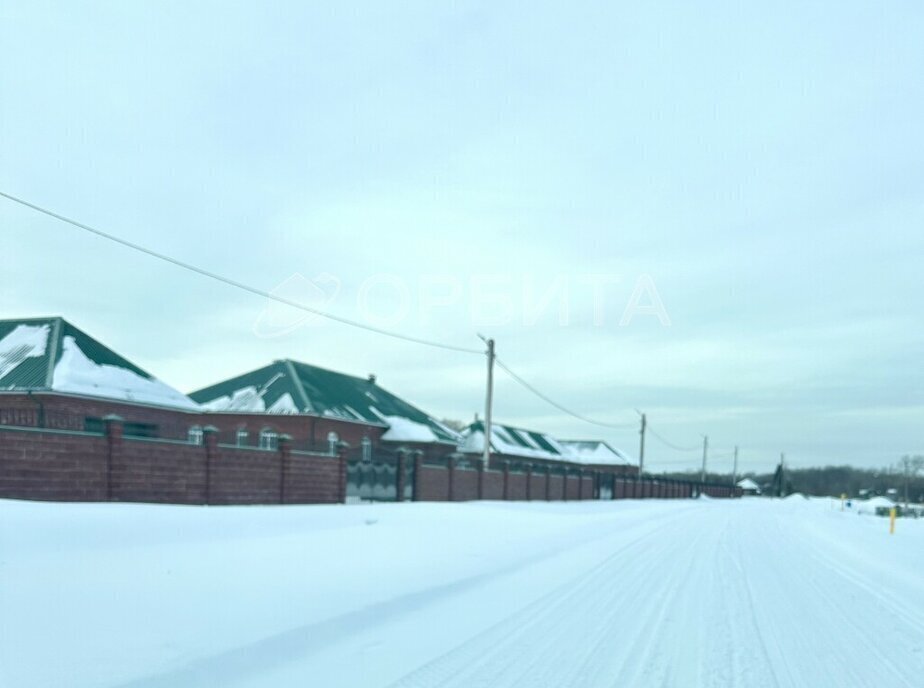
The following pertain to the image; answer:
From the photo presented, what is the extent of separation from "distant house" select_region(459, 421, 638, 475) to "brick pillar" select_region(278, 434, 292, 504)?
2353cm

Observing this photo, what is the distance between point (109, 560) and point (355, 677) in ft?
17.3

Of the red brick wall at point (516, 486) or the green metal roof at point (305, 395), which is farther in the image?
the green metal roof at point (305, 395)

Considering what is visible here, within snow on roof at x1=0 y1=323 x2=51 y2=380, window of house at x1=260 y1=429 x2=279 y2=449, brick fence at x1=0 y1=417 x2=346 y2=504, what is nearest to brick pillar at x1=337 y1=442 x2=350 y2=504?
brick fence at x1=0 y1=417 x2=346 y2=504

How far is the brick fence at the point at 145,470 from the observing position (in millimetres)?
13281

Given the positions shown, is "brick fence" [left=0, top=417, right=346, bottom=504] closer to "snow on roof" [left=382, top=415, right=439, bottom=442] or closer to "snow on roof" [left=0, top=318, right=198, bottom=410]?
"snow on roof" [left=0, top=318, right=198, bottom=410]

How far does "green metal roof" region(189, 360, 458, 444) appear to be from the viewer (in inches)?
1699

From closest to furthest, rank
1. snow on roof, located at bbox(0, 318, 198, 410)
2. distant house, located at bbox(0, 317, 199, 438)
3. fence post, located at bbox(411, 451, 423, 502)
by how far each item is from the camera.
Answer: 1. fence post, located at bbox(411, 451, 423, 502)
2. distant house, located at bbox(0, 317, 199, 438)
3. snow on roof, located at bbox(0, 318, 198, 410)

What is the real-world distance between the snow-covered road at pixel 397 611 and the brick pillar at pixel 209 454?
1327mm

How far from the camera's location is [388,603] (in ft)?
32.8

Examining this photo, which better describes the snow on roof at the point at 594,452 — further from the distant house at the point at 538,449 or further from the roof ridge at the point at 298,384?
the roof ridge at the point at 298,384

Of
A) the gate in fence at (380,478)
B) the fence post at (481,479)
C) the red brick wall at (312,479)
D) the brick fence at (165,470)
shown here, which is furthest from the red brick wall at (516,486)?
the red brick wall at (312,479)

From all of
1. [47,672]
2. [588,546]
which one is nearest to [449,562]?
[588,546]

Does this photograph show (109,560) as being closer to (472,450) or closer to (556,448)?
(472,450)

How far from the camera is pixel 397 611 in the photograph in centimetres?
960
